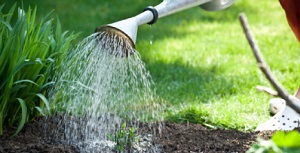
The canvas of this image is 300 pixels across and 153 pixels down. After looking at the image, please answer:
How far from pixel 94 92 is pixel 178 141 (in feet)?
1.65

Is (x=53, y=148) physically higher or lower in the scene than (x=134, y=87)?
lower

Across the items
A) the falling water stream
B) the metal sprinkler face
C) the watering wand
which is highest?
the watering wand

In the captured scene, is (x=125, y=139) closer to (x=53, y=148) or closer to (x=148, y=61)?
(x=53, y=148)

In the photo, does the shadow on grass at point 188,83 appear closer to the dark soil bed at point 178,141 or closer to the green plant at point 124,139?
the dark soil bed at point 178,141

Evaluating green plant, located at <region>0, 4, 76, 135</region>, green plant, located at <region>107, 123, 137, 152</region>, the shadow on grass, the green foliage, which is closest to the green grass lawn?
the shadow on grass

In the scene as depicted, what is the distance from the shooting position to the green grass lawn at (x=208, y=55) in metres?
3.94

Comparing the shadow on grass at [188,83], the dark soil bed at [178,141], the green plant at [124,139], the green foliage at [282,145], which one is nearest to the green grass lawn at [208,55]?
the shadow on grass at [188,83]

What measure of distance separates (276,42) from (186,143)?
2.73 meters

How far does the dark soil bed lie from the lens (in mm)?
2985

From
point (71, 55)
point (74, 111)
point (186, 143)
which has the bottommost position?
point (186, 143)

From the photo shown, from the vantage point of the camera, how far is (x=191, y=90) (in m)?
4.37

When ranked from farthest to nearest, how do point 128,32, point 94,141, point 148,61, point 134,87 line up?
point 148,61, point 134,87, point 94,141, point 128,32

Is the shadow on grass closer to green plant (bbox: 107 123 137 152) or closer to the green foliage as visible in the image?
green plant (bbox: 107 123 137 152)

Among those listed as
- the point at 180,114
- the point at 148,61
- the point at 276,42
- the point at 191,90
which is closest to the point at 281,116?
the point at 180,114
